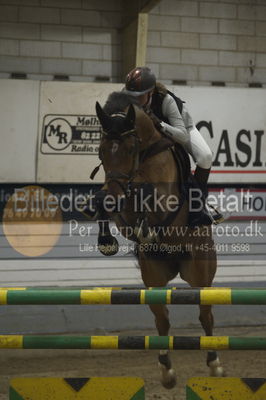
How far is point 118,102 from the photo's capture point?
4.42m

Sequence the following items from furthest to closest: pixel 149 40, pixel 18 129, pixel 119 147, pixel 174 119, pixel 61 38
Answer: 1. pixel 149 40
2. pixel 61 38
3. pixel 18 129
4. pixel 174 119
5. pixel 119 147

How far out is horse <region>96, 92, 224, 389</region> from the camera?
4250mm

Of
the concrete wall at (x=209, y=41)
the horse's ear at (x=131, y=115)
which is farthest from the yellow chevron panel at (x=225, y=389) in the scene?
the concrete wall at (x=209, y=41)

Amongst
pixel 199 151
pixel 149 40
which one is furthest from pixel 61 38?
pixel 199 151

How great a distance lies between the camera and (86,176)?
7.99 m

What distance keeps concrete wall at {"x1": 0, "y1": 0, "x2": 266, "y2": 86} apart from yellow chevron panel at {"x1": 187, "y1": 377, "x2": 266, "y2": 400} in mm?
5382

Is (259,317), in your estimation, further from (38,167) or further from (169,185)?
(169,185)

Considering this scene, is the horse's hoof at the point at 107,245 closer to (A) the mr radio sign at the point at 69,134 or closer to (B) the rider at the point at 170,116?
(B) the rider at the point at 170,116

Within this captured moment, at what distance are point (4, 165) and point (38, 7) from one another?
1.88 m

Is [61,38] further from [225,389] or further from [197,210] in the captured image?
[225,389]

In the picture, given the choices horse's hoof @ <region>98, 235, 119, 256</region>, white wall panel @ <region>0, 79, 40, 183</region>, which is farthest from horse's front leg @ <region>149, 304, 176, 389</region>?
white wall panel @ <region>0, 79, 40, 183</region>

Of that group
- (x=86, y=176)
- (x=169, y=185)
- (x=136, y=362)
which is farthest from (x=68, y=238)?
(x=169, y=185)

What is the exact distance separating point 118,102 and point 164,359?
1807 mm

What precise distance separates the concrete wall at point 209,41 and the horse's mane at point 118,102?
13.4 feet
